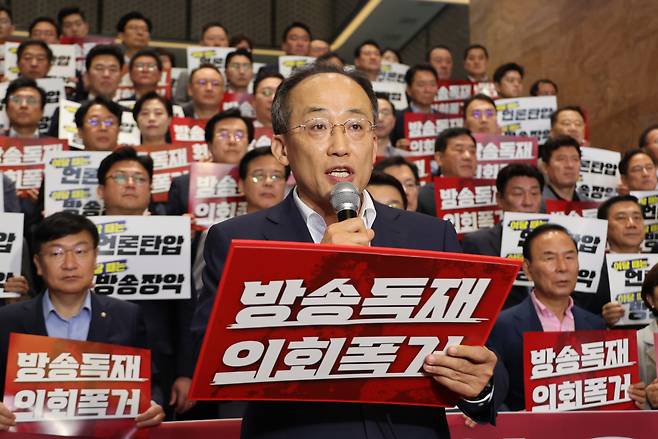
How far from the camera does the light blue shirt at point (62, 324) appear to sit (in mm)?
3100

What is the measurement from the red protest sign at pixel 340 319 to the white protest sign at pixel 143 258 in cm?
248

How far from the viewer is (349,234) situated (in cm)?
123

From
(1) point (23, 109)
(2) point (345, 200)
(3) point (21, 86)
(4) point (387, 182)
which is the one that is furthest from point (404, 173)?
(2) point (345, 200)

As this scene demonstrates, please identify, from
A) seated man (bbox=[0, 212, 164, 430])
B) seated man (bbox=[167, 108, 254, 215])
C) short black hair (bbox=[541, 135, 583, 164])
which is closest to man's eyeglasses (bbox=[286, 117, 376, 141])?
seated man (bbox=[0, 212, 164, 430])

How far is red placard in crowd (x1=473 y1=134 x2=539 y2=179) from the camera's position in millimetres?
5547

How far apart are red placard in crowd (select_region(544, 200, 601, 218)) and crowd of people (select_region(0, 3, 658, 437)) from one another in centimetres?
12

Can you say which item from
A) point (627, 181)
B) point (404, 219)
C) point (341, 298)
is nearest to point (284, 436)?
point (341, 298)

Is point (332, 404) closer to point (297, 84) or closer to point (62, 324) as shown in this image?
point (297, 84)

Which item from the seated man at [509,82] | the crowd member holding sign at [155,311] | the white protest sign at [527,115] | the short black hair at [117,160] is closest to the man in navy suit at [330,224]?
the crowd member holding sign at [155,311]

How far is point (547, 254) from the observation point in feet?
12.0

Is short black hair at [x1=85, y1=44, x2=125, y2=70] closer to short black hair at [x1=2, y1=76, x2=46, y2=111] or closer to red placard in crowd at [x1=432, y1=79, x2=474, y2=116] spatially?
short black hair at [x1=2, y1=76, x2=46, y2=111]

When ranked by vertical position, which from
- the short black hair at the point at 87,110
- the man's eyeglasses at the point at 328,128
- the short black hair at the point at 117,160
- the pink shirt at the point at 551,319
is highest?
the short black hair at the point at 87,110

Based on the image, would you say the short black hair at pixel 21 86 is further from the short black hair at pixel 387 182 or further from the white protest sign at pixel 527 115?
the white protest sign at pixel 527 115

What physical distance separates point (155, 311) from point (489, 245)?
1710mm
